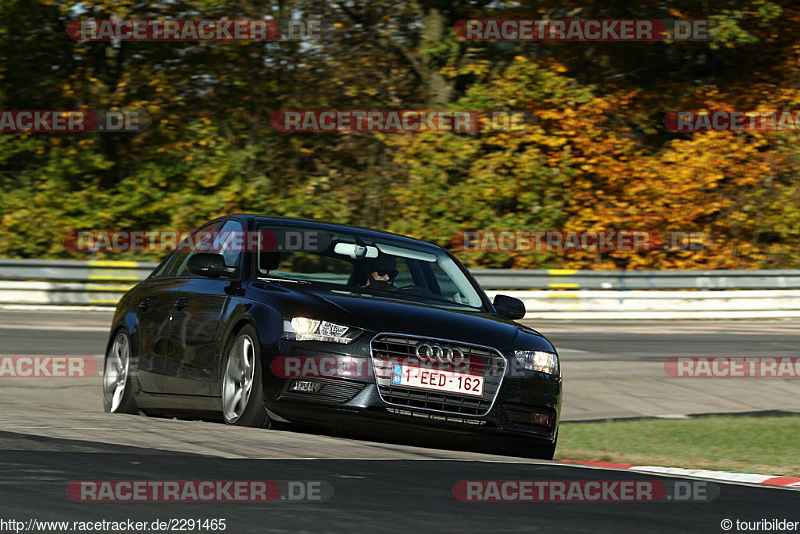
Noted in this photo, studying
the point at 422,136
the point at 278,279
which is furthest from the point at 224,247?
the point at 422,136

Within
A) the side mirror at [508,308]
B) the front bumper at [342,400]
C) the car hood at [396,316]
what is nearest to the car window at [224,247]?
the car hood at [396,316]

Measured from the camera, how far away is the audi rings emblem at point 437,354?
303 inches

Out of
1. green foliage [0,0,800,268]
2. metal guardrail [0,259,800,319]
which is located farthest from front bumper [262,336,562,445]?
green foliage [0,0,800,268]

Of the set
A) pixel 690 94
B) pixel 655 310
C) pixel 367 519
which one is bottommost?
pixel 655 310

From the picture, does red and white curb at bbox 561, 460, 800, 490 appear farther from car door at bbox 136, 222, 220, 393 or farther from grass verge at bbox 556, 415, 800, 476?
car door at bbox 136, 222, 220, 393

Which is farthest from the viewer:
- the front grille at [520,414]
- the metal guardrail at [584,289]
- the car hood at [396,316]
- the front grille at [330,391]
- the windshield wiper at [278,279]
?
the metal guardrail at [584,289]

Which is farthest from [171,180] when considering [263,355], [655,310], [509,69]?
[263,355]

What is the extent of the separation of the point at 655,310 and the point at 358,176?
25.5 ft

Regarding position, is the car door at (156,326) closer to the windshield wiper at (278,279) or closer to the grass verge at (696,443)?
the windshield wiper at (278,279)

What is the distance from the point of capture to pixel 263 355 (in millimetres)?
7695

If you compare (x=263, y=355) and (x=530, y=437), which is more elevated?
(x=263, y=355)

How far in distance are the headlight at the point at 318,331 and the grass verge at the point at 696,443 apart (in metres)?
2.49

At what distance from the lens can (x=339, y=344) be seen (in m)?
7.65

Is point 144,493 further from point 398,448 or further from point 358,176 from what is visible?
point 358,176
